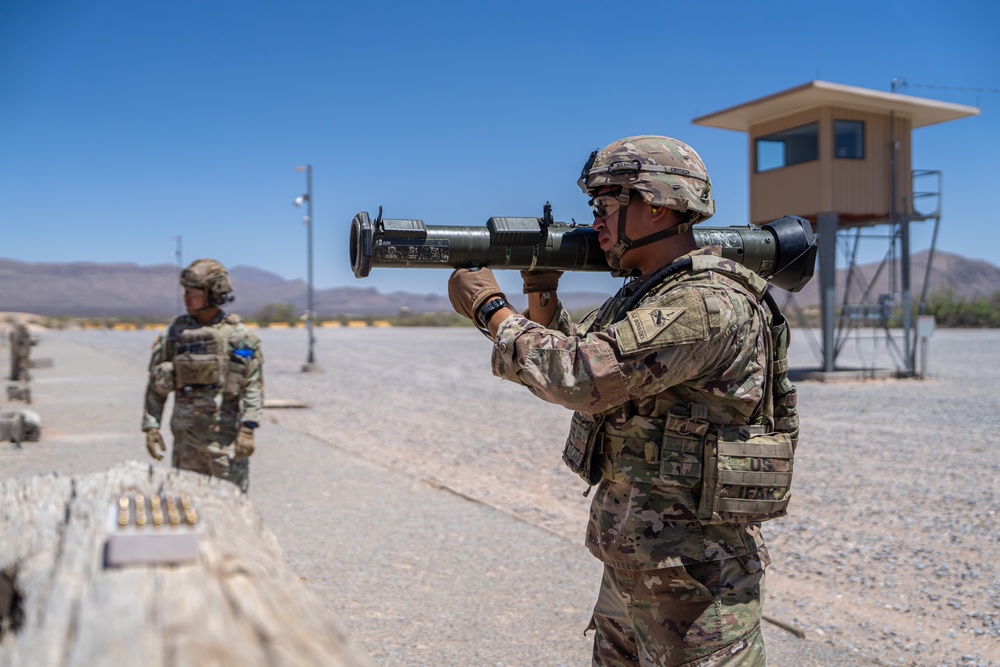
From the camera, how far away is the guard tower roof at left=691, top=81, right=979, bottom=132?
51.8 feet

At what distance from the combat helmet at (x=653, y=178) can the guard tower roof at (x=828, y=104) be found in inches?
573

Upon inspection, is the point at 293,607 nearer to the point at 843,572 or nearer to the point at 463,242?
the point at 463,242

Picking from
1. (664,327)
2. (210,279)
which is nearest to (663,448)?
(664,327)

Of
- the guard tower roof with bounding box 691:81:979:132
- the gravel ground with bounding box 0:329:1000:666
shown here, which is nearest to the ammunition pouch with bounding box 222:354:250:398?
the gravel ground with bounding box 0:329:1000:666

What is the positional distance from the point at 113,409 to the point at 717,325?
42.3 ft

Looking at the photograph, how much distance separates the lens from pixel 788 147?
56.2ft

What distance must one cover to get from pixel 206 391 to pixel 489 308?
3565 mm

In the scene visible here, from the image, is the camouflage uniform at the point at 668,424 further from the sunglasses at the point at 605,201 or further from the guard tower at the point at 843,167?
the guard tower at the point at 843,167

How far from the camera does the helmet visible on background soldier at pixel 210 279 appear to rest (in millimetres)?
5426

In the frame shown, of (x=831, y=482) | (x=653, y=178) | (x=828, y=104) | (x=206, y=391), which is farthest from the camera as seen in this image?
(x=828, y=104)

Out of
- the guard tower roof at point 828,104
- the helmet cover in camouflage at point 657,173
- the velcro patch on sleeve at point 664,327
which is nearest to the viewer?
the velcro patch on sleeve at point 664,327

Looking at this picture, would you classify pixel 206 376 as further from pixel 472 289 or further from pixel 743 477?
pixel 743 477

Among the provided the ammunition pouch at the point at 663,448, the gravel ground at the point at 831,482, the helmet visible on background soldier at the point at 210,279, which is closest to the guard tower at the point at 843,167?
the gravel ground at the point at 831,482

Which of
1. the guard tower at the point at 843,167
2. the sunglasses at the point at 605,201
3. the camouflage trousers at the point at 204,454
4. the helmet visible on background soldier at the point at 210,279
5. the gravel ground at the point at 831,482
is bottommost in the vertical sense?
the gravel ground at the point at 831,482
